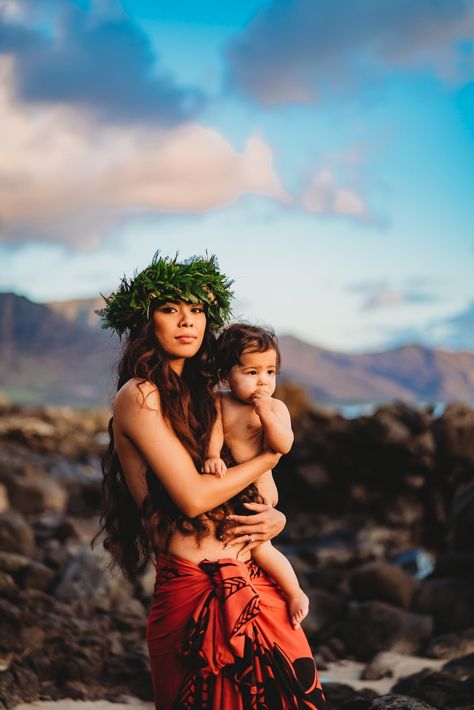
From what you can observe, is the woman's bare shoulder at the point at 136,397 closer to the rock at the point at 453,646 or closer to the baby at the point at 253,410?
A: the baby at the point at 253,410

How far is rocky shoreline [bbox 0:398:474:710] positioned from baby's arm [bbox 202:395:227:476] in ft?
7.90

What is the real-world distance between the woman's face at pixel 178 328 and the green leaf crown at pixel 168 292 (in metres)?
0.04

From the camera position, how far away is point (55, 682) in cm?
725

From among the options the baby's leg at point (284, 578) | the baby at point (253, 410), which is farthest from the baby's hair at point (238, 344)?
the baby's leg at point (284, 578)

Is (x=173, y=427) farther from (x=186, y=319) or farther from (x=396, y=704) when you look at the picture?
(x=396, y=704)

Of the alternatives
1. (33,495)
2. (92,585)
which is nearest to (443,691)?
(92,585)

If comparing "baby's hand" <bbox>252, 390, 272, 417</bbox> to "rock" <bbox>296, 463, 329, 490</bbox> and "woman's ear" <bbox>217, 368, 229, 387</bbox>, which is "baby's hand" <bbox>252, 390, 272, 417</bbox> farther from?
"rock" <bbox>296, 463, 329, 490</bbox>

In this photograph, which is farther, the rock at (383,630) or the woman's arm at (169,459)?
the rock at (383,630)

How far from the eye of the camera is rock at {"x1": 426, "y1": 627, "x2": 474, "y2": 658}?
8.95 meters

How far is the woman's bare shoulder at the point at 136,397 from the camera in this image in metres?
3.75

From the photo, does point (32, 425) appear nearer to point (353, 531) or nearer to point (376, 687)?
point (353, 531)

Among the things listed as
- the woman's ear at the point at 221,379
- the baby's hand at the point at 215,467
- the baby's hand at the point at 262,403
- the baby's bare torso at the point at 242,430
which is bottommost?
the baby's hand at the point at 215,467

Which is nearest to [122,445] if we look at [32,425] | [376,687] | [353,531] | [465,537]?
[376,687]

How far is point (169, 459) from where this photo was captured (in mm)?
3662
